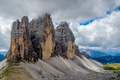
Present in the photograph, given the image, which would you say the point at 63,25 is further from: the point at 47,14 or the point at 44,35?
the point at 44,35

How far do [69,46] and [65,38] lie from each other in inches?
370

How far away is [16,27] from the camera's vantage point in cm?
5606

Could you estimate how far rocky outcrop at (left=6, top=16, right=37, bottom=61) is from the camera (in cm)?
5109

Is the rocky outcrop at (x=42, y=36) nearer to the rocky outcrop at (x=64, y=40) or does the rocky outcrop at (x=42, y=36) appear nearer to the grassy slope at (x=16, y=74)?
the grassy slope at (x=16, y=74)

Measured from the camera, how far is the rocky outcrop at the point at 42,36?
2645 inches

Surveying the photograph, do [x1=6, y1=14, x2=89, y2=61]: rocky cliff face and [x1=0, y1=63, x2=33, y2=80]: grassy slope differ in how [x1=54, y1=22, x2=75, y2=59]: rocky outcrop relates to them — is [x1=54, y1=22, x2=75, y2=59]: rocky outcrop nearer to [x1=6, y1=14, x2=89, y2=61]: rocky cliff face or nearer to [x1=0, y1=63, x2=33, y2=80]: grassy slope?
[x1=6, y1=14, x2=89, y2=61]: rocky cliff face

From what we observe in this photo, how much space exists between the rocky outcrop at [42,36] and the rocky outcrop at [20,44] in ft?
35.7

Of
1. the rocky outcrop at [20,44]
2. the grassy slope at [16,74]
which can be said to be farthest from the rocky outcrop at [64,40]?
the grassy slope at [16,74]

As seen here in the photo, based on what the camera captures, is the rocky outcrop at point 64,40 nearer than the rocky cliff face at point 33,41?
No

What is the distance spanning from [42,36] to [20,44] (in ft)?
62.7

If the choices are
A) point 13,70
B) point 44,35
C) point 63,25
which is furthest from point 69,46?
point 13,70

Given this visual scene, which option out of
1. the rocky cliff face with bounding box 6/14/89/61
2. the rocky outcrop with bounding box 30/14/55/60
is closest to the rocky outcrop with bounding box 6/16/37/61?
the rocky cliff face with bounding box 6/14/89/61

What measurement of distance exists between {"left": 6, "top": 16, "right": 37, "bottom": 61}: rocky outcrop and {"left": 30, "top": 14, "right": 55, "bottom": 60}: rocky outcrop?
10.9 meters

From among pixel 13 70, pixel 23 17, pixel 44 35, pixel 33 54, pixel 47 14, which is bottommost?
pixel 13 70
